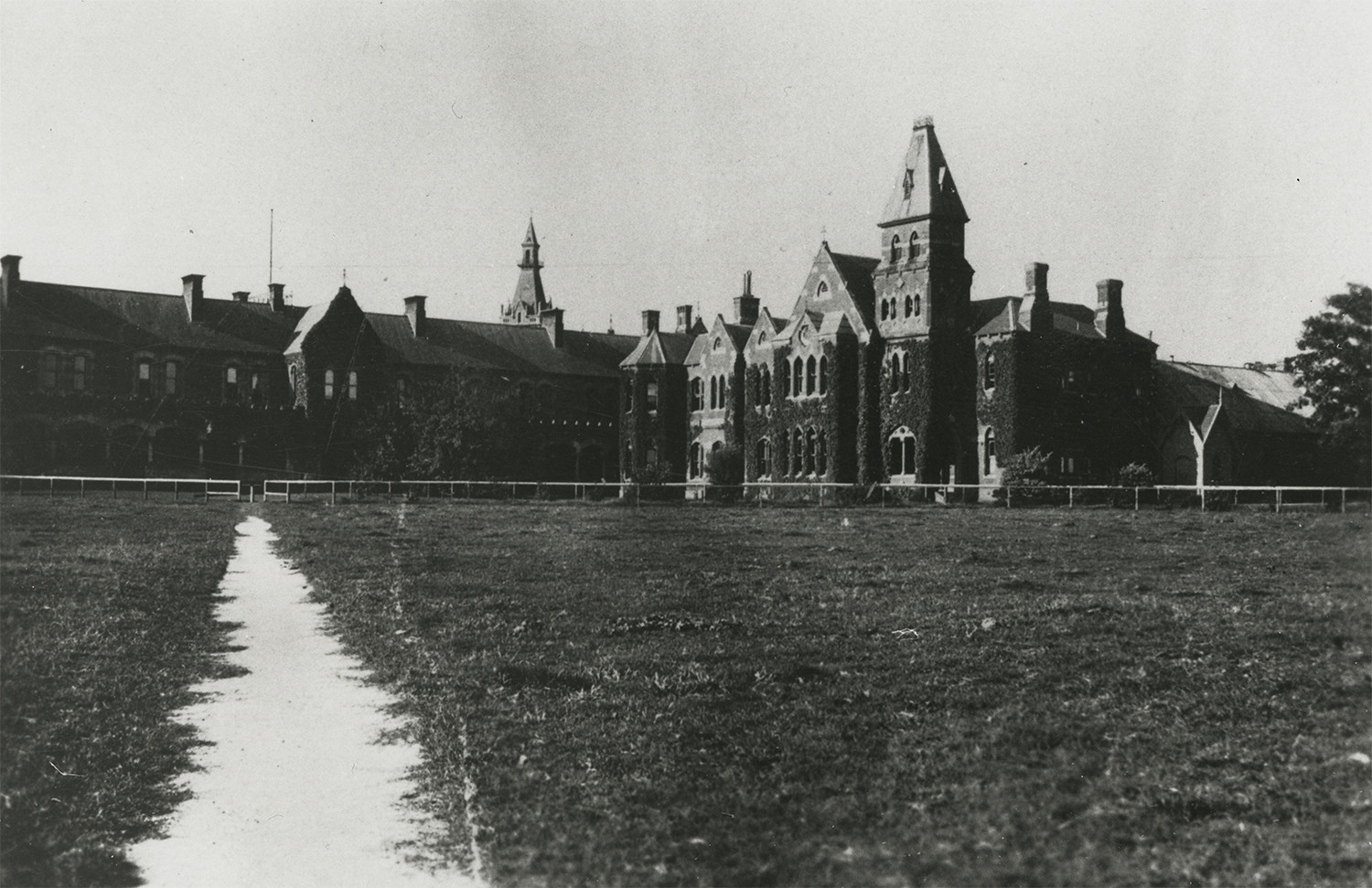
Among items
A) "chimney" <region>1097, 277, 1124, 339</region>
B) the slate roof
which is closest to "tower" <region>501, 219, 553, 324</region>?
the slate roof

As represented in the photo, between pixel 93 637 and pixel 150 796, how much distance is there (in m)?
5.76

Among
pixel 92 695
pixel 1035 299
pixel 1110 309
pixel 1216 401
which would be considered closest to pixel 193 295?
pixel 1035 299

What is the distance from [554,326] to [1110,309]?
116 feet

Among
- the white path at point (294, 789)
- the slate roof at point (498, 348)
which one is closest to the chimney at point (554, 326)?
the slate roof at point (498, 348)

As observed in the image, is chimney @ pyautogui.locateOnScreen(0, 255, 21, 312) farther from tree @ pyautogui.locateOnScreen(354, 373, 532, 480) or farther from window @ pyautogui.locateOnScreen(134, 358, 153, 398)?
tree @ pyautogui.locateOnScreen(354, 373, 532, 480)

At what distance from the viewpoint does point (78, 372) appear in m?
61.5

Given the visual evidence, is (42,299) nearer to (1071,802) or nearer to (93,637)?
(93,637)

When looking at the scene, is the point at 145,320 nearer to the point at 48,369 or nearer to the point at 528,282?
the point at 48,369

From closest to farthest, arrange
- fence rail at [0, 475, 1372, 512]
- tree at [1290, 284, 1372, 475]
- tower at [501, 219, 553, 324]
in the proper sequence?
tree at [1290, 284, 1372, 475]
fence rail at [0, 475, 1372, 512]
tower at [501, 219, 553, 324]

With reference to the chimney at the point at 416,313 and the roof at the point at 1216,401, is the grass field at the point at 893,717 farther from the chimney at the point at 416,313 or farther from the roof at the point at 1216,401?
the chimney at the point at 416,313

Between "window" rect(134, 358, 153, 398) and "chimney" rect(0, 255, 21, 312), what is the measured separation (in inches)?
260

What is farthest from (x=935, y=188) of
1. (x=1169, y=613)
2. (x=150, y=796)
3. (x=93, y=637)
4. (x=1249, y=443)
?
(x=150, y=796)

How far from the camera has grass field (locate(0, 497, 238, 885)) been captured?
7637mm

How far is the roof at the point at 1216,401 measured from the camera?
58188mm
